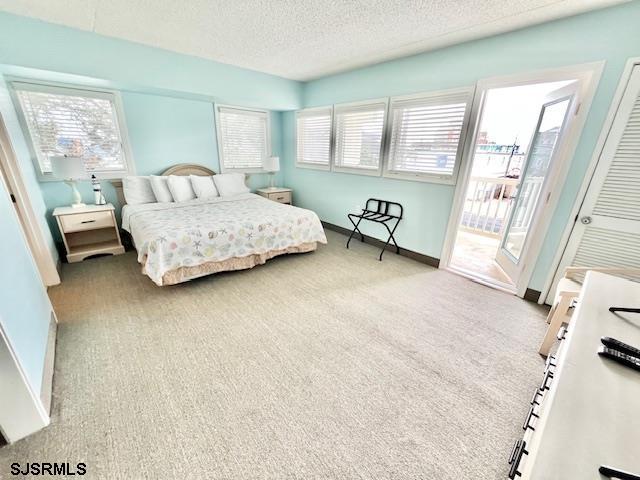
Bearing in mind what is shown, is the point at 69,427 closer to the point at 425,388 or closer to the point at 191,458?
the point at 191,458

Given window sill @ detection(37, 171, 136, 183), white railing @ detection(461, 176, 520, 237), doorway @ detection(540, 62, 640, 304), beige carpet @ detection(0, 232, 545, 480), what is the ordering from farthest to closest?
white railing @ detection(461, 176, 520, 237) < window sill @ detection(37, 171, 136, 183) < doorway @ detection(540, 62, 640, 304) < beige carpet @ detection(0, 232, 545, 480)

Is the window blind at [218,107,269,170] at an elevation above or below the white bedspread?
above

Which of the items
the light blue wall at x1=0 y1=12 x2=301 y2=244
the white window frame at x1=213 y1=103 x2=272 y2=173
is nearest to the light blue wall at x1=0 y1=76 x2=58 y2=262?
the light blue wall at x1=0 y1=12 x2=301 y2=244

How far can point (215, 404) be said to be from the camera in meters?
1.41

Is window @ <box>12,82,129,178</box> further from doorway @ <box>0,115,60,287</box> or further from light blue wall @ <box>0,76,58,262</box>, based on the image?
doorway @ <box>0,115,60,287</box>

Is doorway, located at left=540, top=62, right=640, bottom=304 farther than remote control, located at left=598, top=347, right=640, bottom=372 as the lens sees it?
Yes

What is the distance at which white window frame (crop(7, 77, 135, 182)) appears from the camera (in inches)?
110

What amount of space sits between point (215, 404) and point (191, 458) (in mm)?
266

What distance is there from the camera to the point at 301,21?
2.24m

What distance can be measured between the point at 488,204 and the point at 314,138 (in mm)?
3228

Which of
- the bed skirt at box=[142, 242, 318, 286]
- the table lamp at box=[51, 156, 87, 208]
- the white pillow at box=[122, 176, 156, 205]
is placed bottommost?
the bed skirt at box=[142, 242, 318, 286]

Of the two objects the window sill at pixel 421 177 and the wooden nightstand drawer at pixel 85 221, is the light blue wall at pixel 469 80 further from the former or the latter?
the wooden nightstand drawer at pixel 85 221

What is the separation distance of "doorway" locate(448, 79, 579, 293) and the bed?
79.2 inches

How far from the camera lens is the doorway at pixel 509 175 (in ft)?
7.91
